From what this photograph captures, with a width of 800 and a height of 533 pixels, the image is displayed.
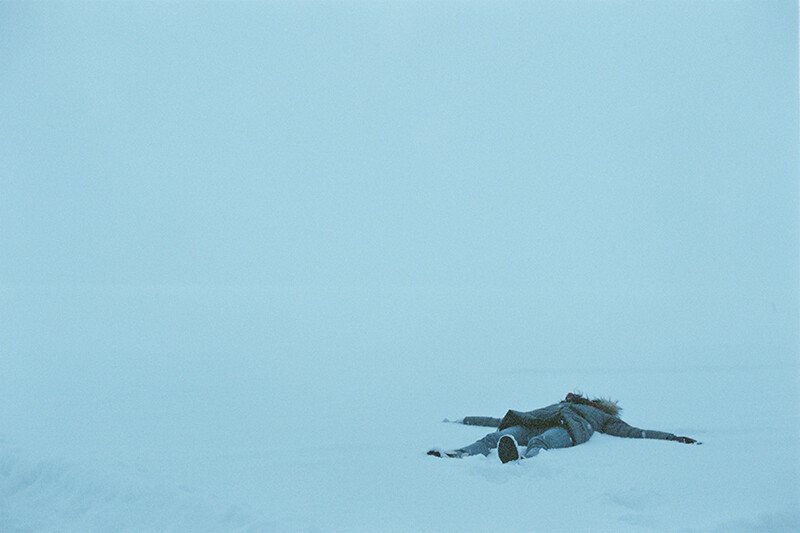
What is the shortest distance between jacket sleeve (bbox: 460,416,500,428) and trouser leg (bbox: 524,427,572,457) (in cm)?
82

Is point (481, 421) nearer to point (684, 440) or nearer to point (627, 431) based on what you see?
point (627, 431)

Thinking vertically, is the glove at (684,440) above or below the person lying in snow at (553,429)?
below

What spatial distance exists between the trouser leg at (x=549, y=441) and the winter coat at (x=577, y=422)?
0.07m

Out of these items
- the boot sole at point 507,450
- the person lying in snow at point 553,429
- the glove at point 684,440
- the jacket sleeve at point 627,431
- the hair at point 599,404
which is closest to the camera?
the boot sole at point 507,450

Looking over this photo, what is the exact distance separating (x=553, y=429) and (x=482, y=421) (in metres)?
0.88

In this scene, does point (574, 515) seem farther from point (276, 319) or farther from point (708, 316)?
point (708, 316)

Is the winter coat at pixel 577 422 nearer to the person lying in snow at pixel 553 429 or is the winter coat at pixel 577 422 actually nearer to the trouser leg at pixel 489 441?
the person lying in snow at pixel 553 429

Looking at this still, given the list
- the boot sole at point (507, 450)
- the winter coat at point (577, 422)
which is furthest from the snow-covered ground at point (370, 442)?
the winter coat at point (577, 422)

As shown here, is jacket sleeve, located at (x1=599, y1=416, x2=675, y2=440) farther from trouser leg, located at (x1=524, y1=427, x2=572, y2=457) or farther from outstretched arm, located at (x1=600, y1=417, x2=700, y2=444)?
trouser leg, located at (x1=524, y1=427, x2=572, y2=457)

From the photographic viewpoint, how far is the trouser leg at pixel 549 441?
175 inches

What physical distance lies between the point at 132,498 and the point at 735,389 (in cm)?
673

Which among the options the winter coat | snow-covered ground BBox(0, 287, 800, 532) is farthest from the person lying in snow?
snow-covered ground BBox(0, 287, 800, 532)

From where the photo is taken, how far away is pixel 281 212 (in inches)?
7274

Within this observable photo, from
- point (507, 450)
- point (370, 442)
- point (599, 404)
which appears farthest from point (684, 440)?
point (370, 442)
